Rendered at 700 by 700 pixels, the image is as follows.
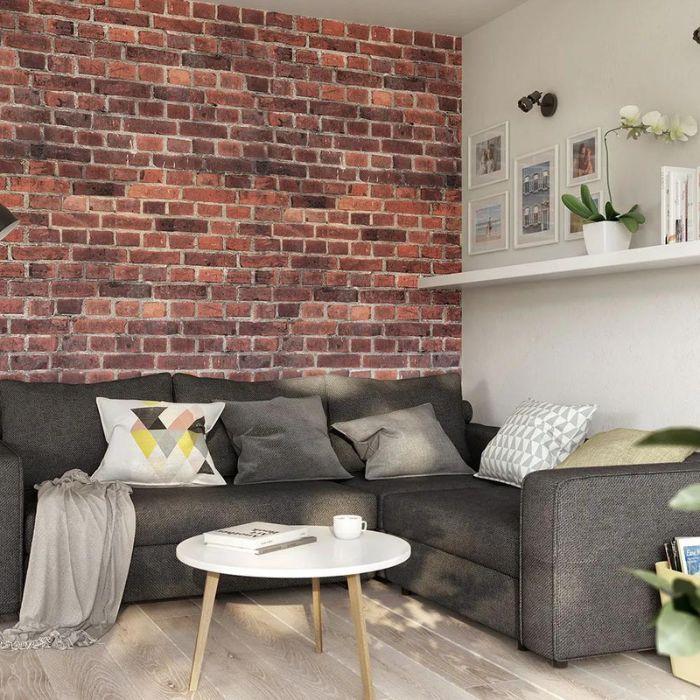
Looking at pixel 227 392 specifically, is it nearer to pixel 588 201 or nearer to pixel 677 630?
pixel 588 201

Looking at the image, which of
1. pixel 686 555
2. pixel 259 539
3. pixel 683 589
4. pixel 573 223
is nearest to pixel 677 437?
pixel 683 589

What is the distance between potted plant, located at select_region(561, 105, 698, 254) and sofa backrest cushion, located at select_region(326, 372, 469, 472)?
1129mm

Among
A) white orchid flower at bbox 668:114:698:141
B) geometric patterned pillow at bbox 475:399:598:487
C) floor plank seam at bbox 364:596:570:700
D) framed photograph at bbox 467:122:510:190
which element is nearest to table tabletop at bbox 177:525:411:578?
floor plank seam at bbox 364:596:570:700

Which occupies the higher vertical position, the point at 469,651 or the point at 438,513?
the point at 438,513

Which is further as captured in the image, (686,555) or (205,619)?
(686,555)

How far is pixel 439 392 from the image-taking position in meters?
4.74

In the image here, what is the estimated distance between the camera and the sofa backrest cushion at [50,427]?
3947mm

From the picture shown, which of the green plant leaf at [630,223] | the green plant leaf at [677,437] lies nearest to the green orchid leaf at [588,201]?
the green plant leaf at [630,223]

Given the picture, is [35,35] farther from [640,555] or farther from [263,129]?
[640,555]

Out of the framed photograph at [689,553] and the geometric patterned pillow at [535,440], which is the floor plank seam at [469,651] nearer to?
the framed photograph at [689,553]

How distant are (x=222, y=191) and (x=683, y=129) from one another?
7.13ft

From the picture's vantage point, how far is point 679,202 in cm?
349

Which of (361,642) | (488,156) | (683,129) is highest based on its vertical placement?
(488,156)

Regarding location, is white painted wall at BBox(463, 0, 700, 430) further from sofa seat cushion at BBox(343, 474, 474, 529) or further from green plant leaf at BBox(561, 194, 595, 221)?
sofa seat cushion at BBox(343, 474, 474, 529)
